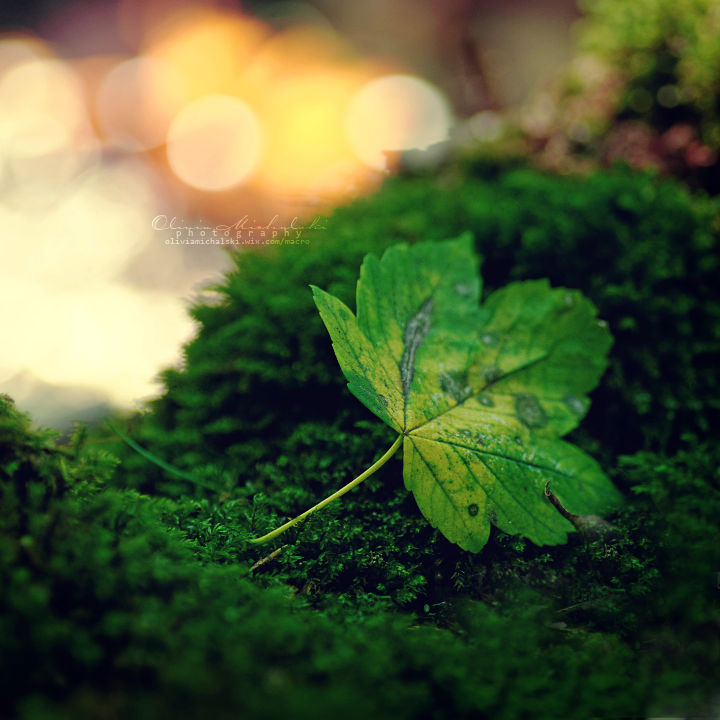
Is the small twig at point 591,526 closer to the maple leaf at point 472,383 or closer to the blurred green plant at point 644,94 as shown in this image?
the maple leaf at point 472,383

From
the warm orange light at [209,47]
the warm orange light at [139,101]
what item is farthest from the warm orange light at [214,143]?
the warm orange light at [209,47]

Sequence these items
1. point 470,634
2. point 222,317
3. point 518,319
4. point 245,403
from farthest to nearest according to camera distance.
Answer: point 222,317
point 245,403
point 518,319
point 470,634

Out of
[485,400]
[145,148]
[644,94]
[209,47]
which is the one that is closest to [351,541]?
[485,400]

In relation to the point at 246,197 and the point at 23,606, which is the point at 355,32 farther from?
the point at 23,606

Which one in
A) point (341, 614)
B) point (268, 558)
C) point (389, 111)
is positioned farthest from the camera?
point (389, 111)

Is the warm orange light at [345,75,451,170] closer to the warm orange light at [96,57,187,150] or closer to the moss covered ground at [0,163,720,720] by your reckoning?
the warm orange light at [96,57,187,150]

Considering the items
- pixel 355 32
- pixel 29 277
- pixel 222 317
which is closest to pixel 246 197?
pixel 29 277

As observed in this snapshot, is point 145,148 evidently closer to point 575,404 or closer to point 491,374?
point 491,374
